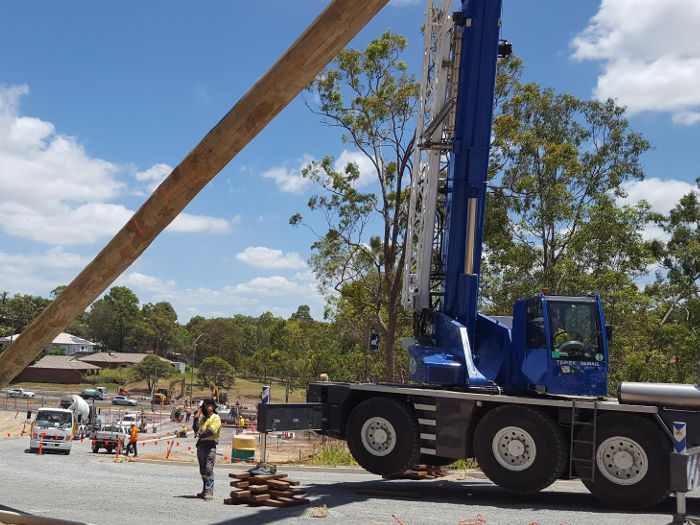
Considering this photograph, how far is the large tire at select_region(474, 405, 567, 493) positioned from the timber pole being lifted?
7.09m

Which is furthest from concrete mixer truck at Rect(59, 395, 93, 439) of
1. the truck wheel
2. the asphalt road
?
the truck wheel

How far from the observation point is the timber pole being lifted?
5.05 metres

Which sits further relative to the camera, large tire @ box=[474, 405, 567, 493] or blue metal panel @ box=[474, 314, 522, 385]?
blue metal panel @ box=[474, 314, 522, 385]

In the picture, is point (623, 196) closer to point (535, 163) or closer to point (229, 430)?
point (535, 163)

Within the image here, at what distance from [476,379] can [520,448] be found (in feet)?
4.25

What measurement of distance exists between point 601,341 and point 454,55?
5.72m

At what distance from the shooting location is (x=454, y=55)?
1334 centimetres

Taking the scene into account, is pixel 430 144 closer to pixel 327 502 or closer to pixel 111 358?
pixel 327 502

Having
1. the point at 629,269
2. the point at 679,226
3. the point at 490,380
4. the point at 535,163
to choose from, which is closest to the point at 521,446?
the point at 490,380

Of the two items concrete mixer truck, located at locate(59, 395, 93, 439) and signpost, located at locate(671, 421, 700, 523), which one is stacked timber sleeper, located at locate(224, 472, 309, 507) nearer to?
signpost, located at locate(671, 421, 700, 523)

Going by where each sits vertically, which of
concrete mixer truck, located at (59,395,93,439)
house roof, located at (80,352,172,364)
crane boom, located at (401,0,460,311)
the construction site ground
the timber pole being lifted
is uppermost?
crane boom, located at (401,0,460,311)

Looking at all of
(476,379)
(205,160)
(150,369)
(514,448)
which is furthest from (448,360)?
(150,369)

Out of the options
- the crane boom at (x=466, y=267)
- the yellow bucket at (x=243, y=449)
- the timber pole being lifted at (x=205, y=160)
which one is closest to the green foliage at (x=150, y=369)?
the yellow bucket at (x=243, y=449)

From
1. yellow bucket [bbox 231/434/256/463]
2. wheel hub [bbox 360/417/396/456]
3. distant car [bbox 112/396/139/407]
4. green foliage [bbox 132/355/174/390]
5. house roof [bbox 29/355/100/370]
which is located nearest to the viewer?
wheel hub [bbox 360/417/396/456]
